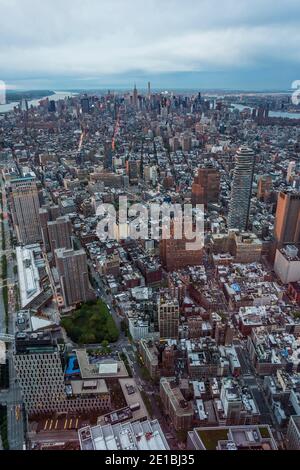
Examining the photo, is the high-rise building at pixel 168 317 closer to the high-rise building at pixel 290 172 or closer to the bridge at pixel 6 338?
the bridge at pixel 6 338

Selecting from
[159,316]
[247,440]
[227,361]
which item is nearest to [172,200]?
[159,316]

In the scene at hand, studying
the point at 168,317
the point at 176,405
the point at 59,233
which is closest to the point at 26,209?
the point at 59,233

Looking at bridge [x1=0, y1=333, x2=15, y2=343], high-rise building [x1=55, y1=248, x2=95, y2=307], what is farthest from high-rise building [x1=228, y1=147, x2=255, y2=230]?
bridge [x1=0, y1=333, x2=15, y2=343]

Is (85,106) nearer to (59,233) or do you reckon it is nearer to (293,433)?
(59,233)

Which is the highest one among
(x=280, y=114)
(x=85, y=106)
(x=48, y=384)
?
(x=85, y=106)

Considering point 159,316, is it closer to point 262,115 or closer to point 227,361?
point 227,361

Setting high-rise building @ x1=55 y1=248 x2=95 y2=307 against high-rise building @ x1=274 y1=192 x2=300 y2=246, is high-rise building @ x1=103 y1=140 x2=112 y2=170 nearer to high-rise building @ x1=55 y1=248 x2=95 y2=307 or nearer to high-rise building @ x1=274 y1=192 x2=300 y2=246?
high-rise building @ x1=274 y1=192 x2=300 y2=246
